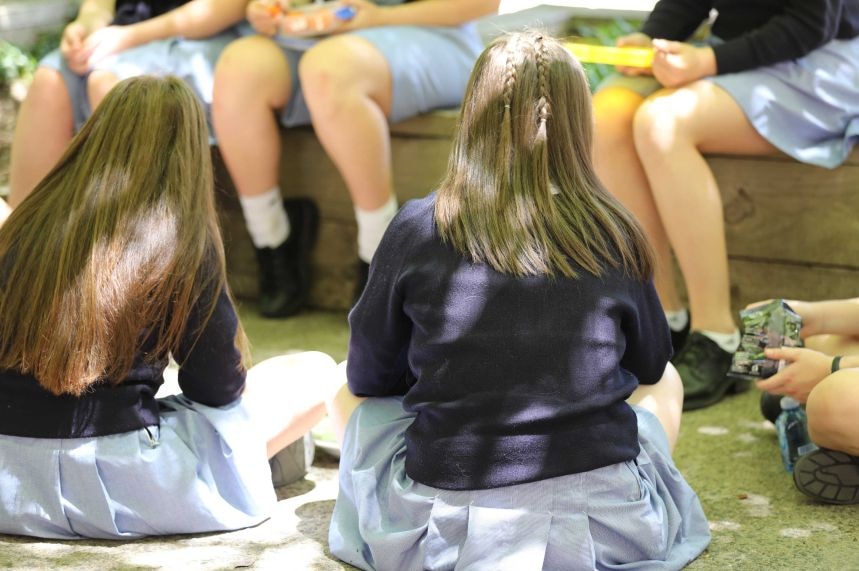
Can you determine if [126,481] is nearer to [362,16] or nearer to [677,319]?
[677,319]

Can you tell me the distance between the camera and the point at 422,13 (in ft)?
11.2

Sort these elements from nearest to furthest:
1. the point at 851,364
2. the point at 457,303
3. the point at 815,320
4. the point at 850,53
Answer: the point at 457,303
the point at 851,364
the point at 815,320
the point at 850,53

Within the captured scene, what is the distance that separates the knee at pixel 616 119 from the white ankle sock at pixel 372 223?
2.11 feet

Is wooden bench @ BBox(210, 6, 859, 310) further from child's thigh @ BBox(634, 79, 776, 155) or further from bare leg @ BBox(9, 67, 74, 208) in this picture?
bare leg @ BBox(9, 67, 74, 208)

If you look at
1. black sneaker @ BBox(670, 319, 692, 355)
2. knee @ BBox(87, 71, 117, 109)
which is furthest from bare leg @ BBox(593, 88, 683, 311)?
knee @ BBox(87, 71, 117, 109)

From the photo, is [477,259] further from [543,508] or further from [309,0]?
[309,0]

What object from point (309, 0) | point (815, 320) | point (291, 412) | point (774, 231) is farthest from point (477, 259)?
point (309, 0)

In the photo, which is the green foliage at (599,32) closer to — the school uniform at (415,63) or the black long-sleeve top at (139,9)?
the school uniform at (415,63)

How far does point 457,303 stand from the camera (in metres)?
1.90

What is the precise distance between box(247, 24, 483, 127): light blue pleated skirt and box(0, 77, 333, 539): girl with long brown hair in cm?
112

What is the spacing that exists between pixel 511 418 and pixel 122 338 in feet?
2.31

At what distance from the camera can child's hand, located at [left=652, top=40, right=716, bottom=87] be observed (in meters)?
→ 2.94

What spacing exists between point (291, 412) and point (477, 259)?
656 millimetres

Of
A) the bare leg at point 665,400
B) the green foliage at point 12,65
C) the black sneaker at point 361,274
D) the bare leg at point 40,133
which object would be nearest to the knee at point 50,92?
the bare leg at point 40,133
